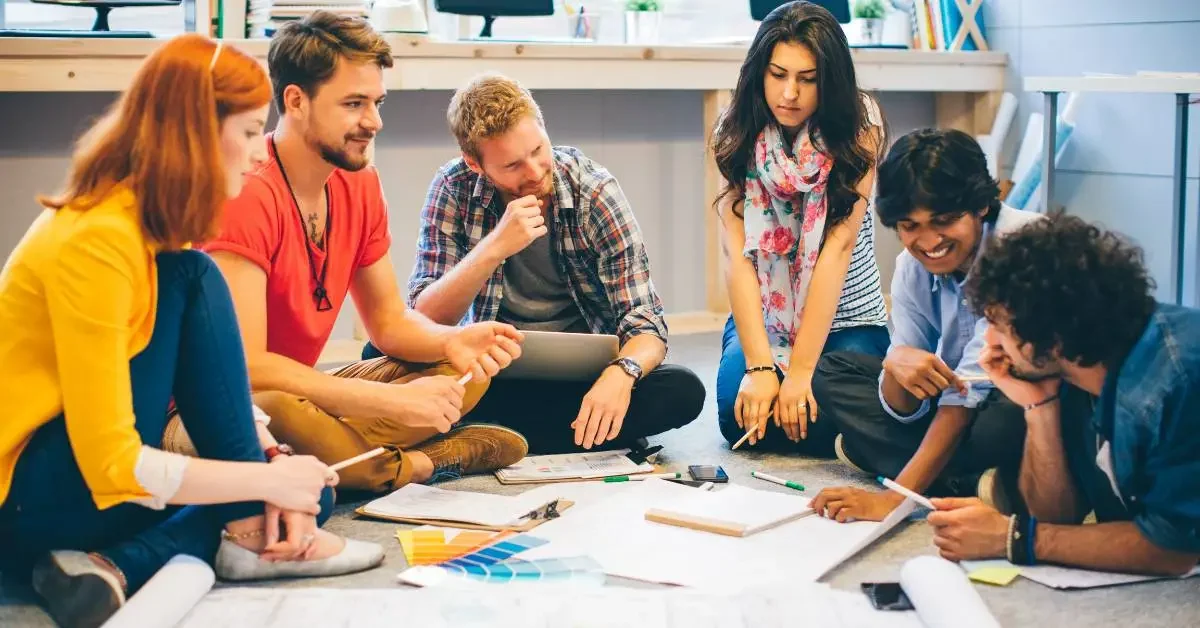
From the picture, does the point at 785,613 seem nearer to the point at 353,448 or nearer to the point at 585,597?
the point at 585,597

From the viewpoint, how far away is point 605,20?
3.93 meters

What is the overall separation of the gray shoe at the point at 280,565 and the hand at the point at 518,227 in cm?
63

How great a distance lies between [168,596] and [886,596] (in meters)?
0.83

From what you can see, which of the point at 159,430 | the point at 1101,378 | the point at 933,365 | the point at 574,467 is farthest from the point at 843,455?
the point at 159,430

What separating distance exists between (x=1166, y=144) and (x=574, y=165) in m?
1.98

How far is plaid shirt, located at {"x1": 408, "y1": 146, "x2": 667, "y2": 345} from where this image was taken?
7.65ft

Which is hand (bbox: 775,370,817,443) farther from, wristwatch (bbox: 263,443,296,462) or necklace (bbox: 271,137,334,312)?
wristwatch (bbox: 263,443,296,462)

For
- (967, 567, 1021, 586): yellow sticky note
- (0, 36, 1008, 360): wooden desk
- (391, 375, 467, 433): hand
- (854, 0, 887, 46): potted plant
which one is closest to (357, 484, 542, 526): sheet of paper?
(391, 375, 467, 433): hand

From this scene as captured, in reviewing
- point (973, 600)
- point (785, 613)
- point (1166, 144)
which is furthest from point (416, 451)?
point (1166, 144)

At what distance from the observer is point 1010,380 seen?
1.67m

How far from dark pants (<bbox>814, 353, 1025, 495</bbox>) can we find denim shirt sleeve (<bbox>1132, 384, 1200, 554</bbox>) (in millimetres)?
392

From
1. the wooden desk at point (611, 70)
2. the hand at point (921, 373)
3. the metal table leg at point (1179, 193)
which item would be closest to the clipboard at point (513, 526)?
the hand at point (921, 373)

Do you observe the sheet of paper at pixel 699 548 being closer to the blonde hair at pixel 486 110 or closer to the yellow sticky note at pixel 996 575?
the yellow sticky note at pixel 996 575

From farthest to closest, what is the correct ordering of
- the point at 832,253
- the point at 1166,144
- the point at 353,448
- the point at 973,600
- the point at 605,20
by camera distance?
1. the point at 605,20
2. the point at 1166,144
3. the point at 832,253
4. the point at 353,448
5. the point at 973,600
